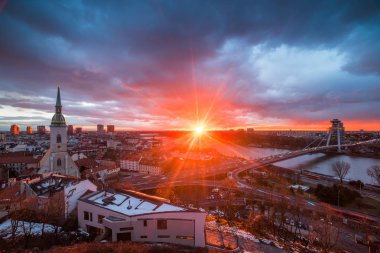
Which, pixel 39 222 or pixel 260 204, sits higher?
pixel 39 222

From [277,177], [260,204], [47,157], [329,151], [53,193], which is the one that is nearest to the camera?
[53,193]

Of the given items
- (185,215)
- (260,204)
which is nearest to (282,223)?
(260,204)

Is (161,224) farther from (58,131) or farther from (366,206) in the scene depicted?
(366,206)

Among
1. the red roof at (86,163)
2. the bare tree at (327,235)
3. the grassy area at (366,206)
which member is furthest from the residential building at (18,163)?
the grassy area at (366,206)

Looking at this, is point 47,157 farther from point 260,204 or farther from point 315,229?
point 315,229

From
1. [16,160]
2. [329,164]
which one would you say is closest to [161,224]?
[16,160]

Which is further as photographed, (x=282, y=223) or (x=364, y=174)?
(x=364, y=174)

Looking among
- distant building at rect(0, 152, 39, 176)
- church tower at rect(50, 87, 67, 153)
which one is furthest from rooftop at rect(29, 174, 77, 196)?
distant building at rect(0, 152, 39, 176)

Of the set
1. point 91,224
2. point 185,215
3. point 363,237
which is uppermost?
point 185,215

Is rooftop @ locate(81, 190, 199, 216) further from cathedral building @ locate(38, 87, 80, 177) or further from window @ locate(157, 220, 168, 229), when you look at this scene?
cathedral building @ locate(38, 87, 80, 177)
